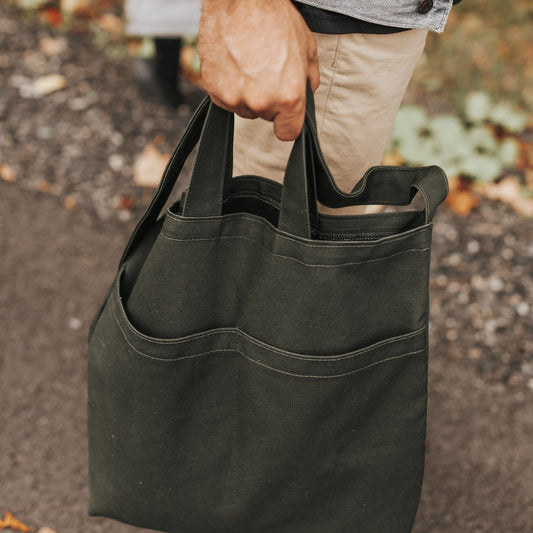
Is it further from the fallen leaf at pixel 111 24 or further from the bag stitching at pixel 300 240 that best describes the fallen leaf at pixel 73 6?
the bag stitching at pixel 300 240

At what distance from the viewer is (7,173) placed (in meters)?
2.74

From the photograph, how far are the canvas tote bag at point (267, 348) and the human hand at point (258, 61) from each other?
6cm

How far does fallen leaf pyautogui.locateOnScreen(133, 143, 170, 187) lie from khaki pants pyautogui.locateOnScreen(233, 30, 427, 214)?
1.36m

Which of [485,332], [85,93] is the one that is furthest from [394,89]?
[85,93]

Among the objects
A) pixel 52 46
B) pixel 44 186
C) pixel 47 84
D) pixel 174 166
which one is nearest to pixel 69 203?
pixel 44 186

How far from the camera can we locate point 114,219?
2633 mm

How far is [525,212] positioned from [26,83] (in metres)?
2.49

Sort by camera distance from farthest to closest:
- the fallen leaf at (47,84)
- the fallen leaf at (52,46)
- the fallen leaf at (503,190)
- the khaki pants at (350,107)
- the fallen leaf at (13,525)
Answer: the fallen leaf at (52,46) < the fallen leaf at (47,84) < the fallen leaf at (503,190) < the fallen leaf at (13,525) < the khaki pants at (350,107)

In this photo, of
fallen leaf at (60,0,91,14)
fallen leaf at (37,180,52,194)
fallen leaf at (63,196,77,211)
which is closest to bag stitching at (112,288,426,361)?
fallen leaf at (63,196,77,211)

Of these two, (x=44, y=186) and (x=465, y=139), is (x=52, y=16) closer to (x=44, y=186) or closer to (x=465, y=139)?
(x=44, y=186)

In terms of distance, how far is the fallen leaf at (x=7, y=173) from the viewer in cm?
273

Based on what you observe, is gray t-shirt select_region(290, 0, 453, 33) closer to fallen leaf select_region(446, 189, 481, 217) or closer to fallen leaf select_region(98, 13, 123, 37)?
fallen leaf select_region(446, 189, 481, 217)

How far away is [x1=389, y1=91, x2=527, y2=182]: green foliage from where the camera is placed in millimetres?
2805

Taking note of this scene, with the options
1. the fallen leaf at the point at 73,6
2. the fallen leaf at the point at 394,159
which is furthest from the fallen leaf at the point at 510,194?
the fallen leaf at the point at 73,6
